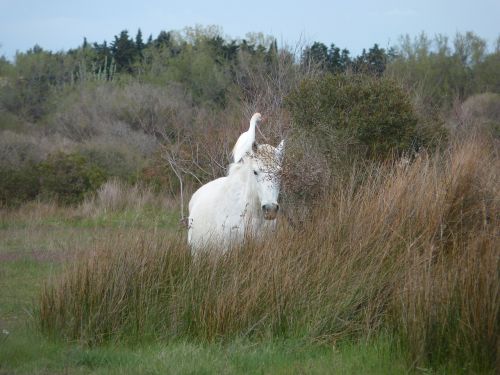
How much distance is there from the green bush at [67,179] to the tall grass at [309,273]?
1442 centimetres

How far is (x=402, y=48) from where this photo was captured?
41469mm

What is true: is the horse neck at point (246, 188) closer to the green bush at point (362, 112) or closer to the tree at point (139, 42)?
the green bush at point (362, 112)

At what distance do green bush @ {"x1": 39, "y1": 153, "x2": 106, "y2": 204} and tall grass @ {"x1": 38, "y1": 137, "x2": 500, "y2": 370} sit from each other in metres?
14.4

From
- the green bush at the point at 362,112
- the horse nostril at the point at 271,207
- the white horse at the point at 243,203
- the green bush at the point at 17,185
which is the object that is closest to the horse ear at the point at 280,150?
the white horse at the point at 243,203

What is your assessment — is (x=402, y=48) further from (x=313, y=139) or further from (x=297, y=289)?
(x=297, y=289)

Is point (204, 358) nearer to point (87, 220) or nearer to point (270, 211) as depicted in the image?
point (270, 211)

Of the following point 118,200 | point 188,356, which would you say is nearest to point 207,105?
point 118,200

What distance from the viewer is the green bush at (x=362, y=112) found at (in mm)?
10617

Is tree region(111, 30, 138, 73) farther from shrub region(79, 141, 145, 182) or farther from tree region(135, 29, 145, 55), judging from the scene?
shrub region(79, 141, 145, 182)

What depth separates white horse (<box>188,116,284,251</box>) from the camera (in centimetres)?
821

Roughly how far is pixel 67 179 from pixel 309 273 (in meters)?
15.9

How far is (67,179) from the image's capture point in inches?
855

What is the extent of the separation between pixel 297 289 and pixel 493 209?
7.13 ft

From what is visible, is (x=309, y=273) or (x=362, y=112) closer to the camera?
(x=309, y=273)
